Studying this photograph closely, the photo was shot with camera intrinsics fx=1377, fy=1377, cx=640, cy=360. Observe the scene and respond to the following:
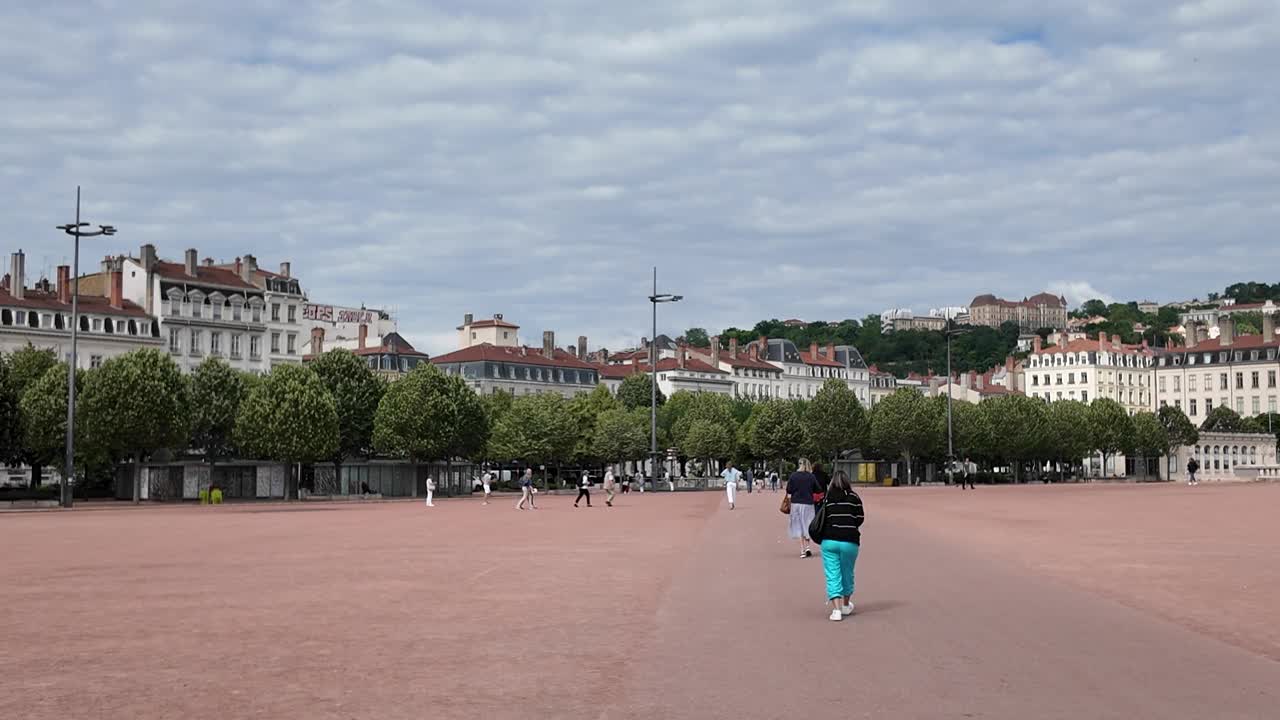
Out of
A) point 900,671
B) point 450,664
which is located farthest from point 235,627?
point 900,671

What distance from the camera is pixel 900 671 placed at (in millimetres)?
12164

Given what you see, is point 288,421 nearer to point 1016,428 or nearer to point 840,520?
point 840,520

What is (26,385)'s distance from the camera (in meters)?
78.6

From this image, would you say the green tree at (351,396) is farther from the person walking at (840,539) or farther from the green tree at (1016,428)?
the person walking at (840,539)

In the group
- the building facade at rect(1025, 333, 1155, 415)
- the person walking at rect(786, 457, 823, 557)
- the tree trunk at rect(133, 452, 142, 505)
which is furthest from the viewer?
the building facade at rect(1025, 333, 1155, 415)

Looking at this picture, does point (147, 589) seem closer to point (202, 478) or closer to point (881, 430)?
point (202, 478)

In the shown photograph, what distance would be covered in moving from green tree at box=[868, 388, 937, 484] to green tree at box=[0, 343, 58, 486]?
6870 cm

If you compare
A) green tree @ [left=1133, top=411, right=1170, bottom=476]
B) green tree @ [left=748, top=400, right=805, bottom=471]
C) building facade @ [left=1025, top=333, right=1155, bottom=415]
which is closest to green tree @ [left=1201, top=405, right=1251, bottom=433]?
building facade @ [left=1025, top=333, right=1155, bottom=415]

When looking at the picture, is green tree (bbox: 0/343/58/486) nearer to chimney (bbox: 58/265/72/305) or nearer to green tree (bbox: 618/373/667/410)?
chimney (bbox: 58/265/72/305)

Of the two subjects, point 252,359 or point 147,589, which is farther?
point 252,359

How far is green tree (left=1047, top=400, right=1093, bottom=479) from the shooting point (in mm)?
133375

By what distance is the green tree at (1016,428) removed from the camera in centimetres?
12719

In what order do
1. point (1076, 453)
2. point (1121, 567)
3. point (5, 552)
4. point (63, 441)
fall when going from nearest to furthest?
point (1121, 567)
point (5, 552)
point (63, 441)
point (1076, 453)

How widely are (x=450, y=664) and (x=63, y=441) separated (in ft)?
205
